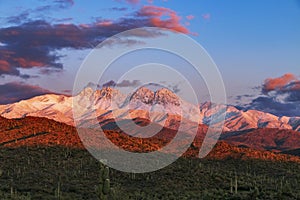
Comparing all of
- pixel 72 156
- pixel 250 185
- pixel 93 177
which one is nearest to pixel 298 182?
pixel 250 185

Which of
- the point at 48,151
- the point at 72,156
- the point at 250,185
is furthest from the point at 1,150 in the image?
the point at 250,185

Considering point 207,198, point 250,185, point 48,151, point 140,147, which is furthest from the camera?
point 140,147

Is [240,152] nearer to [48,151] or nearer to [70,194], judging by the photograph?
[48,151]

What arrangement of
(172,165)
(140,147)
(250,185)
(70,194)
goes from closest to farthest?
1. (70,194)
2. (250,185)
3. (172,165)
4. (140,147)

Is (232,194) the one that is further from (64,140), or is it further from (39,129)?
(39,129)

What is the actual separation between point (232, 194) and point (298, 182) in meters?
15.7

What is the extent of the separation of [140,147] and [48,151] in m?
17.1

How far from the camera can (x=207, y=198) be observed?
4531 cm

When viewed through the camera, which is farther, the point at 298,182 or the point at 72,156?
the point at 72,156

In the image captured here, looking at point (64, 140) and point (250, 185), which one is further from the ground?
point (64, 140)

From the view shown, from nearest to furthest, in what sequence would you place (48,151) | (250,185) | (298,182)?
(250,185), (298,182), (48,151)

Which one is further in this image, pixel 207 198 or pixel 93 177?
pixel 93 177

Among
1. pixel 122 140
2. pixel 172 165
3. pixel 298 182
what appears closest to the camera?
pixel 298 182

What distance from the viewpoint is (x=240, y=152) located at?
85125 millimetres
